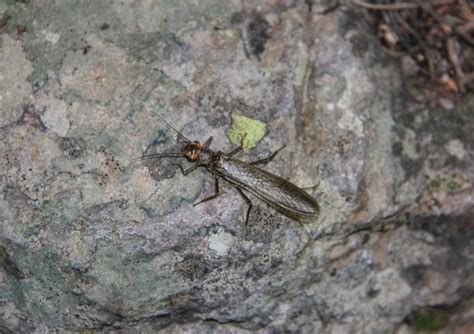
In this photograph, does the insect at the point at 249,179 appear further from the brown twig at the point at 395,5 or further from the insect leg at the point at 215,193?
the brown twig at the point at 395,5

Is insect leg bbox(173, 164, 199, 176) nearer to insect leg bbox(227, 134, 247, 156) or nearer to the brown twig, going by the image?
insect leg bbox(227, 134, 247, 156)

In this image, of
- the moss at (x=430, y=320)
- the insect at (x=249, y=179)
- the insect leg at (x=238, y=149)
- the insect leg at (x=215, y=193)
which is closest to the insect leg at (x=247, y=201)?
the insect at (x=249, y=179)

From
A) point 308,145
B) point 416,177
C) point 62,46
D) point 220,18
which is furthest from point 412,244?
point 62,46

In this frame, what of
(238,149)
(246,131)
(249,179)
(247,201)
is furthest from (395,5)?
(247,201)

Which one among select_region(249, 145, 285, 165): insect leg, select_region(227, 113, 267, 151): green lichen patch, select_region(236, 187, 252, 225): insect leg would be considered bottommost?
select_region(236, 187, 252, 225): insect leg

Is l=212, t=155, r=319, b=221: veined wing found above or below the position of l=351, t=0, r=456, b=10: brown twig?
below

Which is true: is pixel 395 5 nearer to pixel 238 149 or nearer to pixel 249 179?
pixel 238 149

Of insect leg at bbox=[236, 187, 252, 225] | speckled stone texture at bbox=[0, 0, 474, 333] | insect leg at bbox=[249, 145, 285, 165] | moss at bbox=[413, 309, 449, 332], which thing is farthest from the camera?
moss at bbox=[413, 309, 449, 332]

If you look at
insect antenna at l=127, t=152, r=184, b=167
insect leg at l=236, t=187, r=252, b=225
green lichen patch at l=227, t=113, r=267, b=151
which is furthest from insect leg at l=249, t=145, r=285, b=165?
insect antenna at l=127, t=152, r=184, b=167
